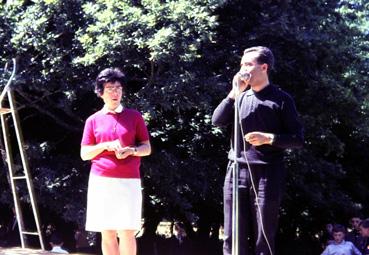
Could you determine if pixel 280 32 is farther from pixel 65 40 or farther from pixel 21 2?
pixel 21 2

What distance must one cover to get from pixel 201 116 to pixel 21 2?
3208 millimetres

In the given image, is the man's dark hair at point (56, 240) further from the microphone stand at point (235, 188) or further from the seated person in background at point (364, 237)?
the microphone stand at point (235, 188)

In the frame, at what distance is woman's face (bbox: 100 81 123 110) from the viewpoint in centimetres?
386

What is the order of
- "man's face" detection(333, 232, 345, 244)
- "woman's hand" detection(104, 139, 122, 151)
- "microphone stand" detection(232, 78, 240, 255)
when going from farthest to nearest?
"man's face" detection(333, 232, 345, 244), "woman's hand" detection(104, 139, 122, 151), "microphone stand" detection(232, 78, 240, 255)

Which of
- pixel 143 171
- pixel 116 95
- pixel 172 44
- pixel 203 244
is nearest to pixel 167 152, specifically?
pixel 143 171

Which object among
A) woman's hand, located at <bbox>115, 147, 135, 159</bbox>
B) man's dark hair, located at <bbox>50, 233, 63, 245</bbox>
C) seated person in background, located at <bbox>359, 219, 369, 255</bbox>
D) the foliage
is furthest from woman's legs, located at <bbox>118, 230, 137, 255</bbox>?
man's dark hair, located at <bbox>50, 233, 63, 245</bbox>

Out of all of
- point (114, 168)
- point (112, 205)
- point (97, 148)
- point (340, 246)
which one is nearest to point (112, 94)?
point (97, 148)

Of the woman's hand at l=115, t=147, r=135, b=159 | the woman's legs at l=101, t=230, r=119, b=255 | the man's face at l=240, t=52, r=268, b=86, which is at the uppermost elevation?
the man's face at l=240, t=52, r=268, b=86

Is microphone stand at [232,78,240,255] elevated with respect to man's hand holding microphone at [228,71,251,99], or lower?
lower

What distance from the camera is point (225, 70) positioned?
8477 millimetres

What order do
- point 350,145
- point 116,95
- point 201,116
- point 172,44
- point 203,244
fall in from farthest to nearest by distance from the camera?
point 350,145
point 203,244
point 201,116
point 172,44
point 116,95

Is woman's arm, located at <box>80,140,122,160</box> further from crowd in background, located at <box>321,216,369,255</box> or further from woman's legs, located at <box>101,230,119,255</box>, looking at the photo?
crowd in background, located at <box>321,216,369,255</box>

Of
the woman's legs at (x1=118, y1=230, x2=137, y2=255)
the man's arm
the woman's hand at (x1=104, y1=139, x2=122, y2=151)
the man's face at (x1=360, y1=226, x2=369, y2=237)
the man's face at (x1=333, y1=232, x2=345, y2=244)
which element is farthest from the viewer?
the man's face at (x1=360, y1=226, x2=369, y2=237)

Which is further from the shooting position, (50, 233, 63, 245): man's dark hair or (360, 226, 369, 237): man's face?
(50, 233, 63, 245): man's dark hair
